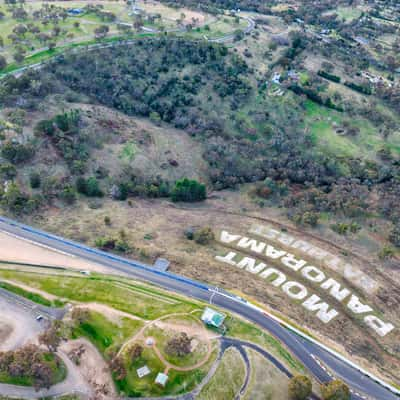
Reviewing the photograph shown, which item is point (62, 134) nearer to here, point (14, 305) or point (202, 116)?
point (202, 116)

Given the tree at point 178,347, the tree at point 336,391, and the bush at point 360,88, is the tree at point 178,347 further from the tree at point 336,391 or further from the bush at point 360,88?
the bush at point 360,88

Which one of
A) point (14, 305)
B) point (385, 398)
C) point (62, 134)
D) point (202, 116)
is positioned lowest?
point (14, 305)

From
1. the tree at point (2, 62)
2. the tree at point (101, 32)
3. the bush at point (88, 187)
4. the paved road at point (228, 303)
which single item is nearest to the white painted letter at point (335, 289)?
the paved road at point (228, 303)

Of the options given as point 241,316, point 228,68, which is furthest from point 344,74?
point 241,316

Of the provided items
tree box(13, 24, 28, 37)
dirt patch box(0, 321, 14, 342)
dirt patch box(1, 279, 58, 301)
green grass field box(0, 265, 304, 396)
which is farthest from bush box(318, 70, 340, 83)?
dirt patch box(0, 321, 14, 342)

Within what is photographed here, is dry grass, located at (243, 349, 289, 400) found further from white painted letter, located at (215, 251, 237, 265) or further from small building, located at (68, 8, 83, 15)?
small building, located at (68, 8, 83, 15)

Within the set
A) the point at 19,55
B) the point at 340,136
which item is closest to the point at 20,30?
the point at 19,55

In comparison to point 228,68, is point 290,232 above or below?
below
